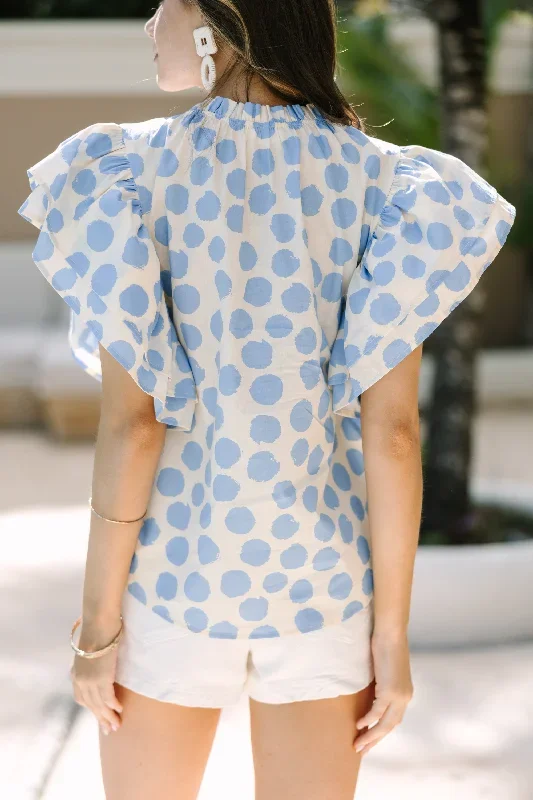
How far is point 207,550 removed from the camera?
3.30ft

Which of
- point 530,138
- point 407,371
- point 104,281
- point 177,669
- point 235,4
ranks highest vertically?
point 235,4

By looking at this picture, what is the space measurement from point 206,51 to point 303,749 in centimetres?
73

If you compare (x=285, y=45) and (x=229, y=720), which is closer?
(x=285, y=45)

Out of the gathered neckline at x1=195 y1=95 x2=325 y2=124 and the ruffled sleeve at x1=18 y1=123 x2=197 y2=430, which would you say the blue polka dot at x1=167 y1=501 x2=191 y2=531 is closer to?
the ruffled sleeve at x1=18 y1=123 x2=197 y2=430

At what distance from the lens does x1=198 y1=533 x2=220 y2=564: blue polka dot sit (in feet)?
3.29

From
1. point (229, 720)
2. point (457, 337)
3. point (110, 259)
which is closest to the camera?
point (110, 259)

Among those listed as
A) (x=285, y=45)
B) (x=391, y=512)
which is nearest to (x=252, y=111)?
(x=285, y=45)

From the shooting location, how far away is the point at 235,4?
97 cm

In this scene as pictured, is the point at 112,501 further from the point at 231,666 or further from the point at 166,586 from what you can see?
the point at 231,666

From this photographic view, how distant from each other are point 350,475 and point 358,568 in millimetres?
107

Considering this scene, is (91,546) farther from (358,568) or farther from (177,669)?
(358,568)

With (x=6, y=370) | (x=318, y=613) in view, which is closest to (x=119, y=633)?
(x=318, y=613)

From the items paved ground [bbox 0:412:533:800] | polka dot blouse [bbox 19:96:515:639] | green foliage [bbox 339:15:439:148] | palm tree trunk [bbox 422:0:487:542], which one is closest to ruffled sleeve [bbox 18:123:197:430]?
polka dot blouse [bbox 19:96:515:639]

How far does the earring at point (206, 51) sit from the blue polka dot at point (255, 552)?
48 cm
